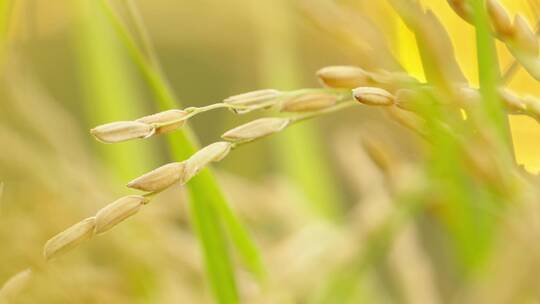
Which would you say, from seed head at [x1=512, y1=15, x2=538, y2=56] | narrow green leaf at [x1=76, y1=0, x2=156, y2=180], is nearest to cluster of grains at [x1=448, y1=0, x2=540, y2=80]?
seed head at [x1=512, y1=15, x2=538, y2=56]

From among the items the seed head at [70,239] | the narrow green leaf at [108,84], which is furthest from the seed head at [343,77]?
the narrow green leaf at [108,84]

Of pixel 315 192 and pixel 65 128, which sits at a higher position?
pixel 65 128

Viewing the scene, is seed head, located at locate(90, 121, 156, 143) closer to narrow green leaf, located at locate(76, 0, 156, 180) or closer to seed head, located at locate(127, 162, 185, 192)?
seed head, located at locate(127, 162, 185, 192)

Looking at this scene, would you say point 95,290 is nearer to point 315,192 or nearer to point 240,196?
point 240,196

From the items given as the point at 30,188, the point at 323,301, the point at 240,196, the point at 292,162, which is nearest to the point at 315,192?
the point at 292,162

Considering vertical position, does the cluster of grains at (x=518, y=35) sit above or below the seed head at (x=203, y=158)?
below

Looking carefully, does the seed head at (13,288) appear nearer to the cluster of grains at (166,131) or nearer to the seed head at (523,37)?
the cluster of grains at (166,131)

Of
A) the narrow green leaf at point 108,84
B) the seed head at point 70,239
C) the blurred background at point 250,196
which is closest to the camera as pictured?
the seed head at point 70,239
